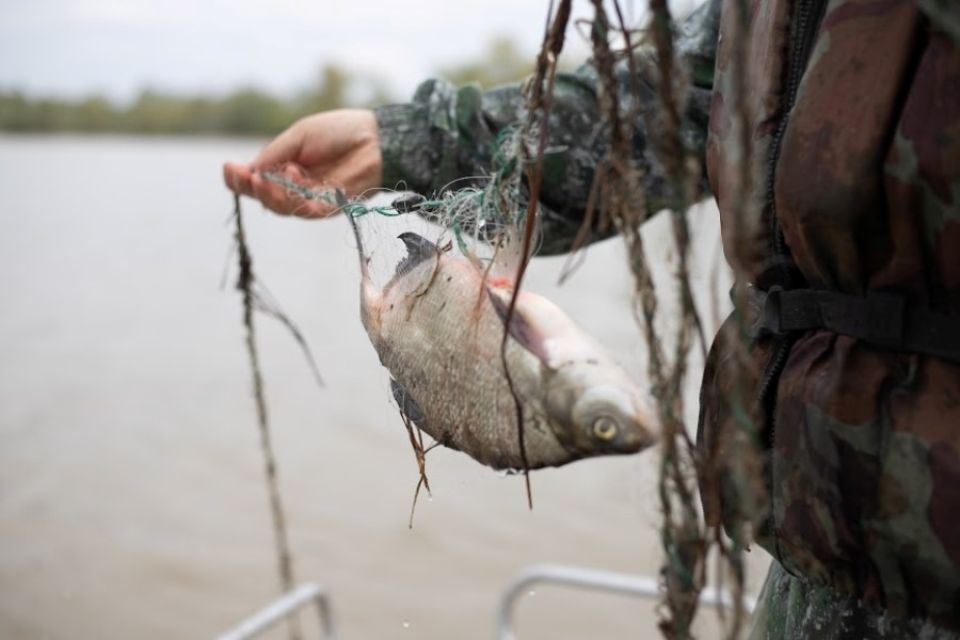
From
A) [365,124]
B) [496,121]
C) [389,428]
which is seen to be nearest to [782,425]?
[496,121]

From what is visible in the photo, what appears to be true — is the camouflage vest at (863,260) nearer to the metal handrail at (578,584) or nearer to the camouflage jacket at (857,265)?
the camouflage jacket at (857,265)

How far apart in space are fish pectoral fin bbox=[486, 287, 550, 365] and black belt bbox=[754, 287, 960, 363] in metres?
0.40

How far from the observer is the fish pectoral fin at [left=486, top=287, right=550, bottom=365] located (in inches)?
47.5

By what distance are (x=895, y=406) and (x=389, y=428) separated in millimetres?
7999

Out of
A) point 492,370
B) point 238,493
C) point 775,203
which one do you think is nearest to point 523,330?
point 492,370

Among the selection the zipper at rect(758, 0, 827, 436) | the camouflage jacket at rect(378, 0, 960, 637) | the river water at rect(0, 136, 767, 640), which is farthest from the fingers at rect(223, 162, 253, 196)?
the zipper at rect(758, 0, 827, 436)

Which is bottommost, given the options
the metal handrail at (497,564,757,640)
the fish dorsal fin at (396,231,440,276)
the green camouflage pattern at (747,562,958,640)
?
the metal handrail at (497,564,757,640)

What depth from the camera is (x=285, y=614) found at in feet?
11.3

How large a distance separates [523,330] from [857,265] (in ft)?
1.38

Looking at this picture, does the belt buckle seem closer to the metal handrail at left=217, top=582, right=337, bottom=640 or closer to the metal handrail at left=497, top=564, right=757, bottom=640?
the metal handrail at left=497, top=564, right=757, bottom=640

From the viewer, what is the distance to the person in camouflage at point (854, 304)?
1.23 metres

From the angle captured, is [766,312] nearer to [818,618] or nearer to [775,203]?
[775,203]

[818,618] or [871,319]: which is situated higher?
[871,319]

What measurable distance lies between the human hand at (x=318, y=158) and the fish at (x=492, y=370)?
0.77m
